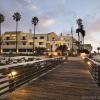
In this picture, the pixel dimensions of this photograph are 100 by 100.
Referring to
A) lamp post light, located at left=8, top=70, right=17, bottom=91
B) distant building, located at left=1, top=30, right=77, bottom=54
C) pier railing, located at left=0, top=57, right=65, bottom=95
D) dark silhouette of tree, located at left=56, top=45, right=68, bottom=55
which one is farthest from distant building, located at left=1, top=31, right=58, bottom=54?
lamp post light, located at left=8, top=70, right=17, bottom=91

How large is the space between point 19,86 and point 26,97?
2.71m

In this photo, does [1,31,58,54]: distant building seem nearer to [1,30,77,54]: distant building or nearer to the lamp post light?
[1,30,77,54]: distant building

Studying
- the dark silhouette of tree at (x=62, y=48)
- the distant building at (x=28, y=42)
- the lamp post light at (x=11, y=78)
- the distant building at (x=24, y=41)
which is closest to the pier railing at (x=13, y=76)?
the lamp post light at (x=11, y=78)

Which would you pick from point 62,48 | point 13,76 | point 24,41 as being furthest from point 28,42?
point 13,76

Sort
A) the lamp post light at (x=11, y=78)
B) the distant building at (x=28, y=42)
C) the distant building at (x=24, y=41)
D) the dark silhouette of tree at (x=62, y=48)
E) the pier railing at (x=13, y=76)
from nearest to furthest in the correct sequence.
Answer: the pier railing at (x=13, y=76), the lamp post light at (x=11, y=78), the dark silhouette of tree at (x=62, y=48), the distant building at (x=28, y=42), the distant building at (x=24, y=41)

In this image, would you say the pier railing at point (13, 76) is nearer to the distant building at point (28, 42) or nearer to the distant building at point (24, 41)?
the distant building at point (28, 42)

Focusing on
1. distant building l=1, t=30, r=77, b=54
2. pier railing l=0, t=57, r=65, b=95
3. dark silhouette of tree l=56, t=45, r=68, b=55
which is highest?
distant building l=1, t=30, r=77, b=54

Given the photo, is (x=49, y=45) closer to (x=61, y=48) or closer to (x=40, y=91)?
(x=61, y=48)

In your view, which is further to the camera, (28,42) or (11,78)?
(28,42)

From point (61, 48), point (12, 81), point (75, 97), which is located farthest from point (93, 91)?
point (61, 48)

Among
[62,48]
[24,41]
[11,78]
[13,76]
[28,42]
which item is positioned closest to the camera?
[11,78]

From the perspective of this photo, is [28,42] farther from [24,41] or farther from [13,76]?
[13,76]

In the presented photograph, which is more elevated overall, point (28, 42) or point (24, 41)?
point (24, 41)

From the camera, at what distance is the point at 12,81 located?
39.0ft
